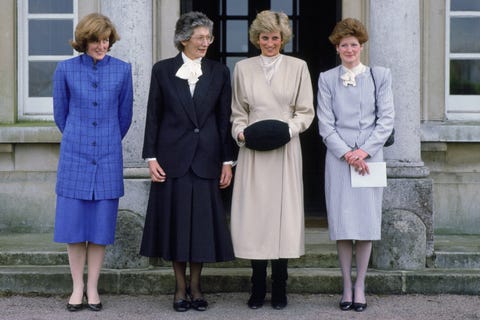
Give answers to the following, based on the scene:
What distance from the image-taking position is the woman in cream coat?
19.9 ft

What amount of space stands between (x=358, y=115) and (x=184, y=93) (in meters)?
1.23

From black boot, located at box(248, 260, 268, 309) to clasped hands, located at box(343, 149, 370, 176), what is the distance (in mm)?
913

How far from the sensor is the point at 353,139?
6.14 metres

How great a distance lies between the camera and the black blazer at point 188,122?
604cm

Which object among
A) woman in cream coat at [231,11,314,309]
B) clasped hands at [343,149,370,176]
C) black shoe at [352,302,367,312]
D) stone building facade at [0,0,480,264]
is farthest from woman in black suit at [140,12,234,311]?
stone building facade at [0,0,480,264]

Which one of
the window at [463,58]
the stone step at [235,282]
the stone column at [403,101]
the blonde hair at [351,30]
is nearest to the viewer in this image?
the blonde hair at [351,30]

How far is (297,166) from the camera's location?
6.13 metres

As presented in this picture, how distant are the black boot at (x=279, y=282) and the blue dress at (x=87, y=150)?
3.87 ft

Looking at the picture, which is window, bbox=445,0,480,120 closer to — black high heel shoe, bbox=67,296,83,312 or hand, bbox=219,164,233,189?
hand, bbox=219,164,233,189

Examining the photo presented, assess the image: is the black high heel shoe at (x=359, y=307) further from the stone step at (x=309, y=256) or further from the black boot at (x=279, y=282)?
the stone step at (x=309, y=256)

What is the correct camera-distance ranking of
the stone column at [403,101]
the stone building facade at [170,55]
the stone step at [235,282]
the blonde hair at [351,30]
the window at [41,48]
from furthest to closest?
the window at [41,48]
the stone building facade at [170,55]
the stone column at [403,101]
the stone step at [235,282]
the blonde hair at [351,30]

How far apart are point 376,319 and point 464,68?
A: 3.43 meters

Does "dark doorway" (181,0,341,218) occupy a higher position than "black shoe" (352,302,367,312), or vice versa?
"dark doorway" (181,0,341,218)

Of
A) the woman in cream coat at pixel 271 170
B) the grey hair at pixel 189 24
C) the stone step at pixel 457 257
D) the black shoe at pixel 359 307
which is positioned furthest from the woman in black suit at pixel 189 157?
the stone step at pixel 457 257
